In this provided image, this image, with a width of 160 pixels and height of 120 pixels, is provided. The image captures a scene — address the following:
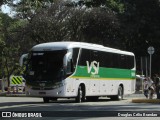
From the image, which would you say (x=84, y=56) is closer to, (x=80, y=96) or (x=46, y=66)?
(x=80, y=96)

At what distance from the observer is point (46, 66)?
27.8 meters

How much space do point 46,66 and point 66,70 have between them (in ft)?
3.77

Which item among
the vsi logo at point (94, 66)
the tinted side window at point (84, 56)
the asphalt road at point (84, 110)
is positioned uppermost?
the tinted side window at point (84, 56)

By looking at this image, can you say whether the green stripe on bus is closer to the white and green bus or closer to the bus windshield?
the white and green bus

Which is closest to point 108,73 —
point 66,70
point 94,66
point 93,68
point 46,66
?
point 94,66

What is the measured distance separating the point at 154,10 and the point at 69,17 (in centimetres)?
966

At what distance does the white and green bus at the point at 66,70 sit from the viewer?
1081 inches

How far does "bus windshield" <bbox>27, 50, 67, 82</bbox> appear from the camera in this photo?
27516 mm

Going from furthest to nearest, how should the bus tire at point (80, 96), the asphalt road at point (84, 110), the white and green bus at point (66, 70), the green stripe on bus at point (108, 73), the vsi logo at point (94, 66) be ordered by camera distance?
the vsi logo at point (94, 66)
the green stripe on bus at point (108, 73)
the bus tire at point (80, 96)
the white and green bus at point (66, 70)
the asphalt road at point (84, 110)

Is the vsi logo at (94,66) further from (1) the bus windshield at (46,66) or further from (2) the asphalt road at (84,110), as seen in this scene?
(2) the asphalt road at (84,110)

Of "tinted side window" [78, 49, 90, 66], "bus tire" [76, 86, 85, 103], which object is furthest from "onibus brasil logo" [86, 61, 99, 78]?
"bus tire" [76, 86, 85, 103]

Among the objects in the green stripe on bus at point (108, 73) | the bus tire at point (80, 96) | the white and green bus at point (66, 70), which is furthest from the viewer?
the green stripe on bus at point (108, 73)

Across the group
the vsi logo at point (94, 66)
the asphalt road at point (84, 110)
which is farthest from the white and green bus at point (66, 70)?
the asphalt road at point (84, 110)

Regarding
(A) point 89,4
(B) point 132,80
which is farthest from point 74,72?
(B) point 132,80
